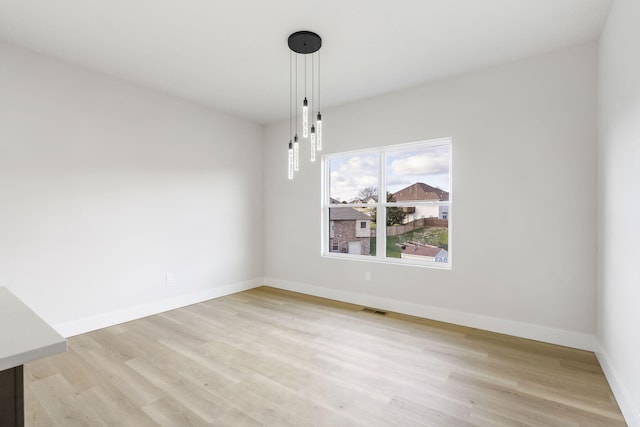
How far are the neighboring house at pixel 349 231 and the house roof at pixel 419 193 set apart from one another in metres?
0.57

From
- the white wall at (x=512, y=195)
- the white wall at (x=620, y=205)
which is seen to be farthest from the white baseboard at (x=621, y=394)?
the white wall at (x=512, y=195)

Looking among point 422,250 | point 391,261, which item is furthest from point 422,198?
point 391,261

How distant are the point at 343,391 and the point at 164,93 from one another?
3.96 metres

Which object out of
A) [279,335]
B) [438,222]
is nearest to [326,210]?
[438,222]

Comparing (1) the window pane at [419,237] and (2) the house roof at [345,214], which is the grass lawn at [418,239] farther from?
(2) the house roof at [345,214]

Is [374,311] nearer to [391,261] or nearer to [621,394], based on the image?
[391,261]

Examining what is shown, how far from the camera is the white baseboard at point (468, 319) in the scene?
2.89 meters

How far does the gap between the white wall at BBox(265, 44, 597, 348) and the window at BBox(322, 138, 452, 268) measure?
173mm

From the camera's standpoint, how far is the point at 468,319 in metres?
3.41

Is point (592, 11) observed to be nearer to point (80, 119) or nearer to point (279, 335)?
point (279, 335)

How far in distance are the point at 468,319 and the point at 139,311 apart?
12.5 feet

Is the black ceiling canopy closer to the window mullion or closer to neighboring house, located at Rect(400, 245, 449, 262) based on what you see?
the window mullion

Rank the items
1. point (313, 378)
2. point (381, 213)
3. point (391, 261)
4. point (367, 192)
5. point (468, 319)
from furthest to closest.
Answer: point (367, 192)
point (381, 213)
point (391, 261)
point (468, 319)
point (313, 378)

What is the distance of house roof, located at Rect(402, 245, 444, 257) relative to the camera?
3.75 metres
